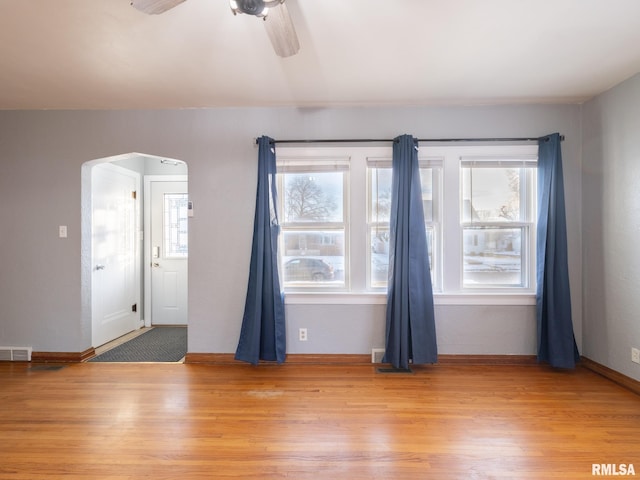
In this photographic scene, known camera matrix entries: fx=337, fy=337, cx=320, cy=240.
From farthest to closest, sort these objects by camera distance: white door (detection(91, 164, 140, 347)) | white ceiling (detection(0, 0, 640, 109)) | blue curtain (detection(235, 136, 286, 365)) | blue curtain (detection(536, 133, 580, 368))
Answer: white door (detection(91, 164, 140, 347)) → blue curtain (detection(235, 136, 286, 365)) → blue curtain (detection(536, 133, 580, 368)) → white ceiling (detection(0, 0, 640, 109))

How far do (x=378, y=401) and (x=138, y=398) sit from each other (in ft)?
6.11

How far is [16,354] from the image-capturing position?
11.2 ft

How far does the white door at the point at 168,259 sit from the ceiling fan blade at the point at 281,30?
3336 mm

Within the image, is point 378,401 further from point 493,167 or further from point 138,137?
point 138,137

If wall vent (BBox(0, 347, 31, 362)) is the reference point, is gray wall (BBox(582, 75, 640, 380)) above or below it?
above

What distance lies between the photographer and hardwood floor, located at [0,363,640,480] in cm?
186

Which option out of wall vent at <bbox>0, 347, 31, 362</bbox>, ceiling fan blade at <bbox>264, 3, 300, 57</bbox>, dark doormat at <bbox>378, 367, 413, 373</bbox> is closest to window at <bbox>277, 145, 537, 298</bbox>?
dark doormat at <bbox>378, 367, 413, 373</bbox>

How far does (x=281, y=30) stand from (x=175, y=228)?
3.69m

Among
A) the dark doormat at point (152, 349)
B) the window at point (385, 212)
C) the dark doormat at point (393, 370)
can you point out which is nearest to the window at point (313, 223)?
the window at point (385, 212)

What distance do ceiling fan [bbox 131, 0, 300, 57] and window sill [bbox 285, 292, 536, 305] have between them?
87.1 inches

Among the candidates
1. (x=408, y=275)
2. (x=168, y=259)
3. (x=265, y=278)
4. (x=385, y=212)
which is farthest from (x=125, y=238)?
(x=408, y=275)

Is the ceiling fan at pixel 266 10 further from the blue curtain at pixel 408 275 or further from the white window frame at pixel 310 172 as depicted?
the blue curtain at pixel 408 275

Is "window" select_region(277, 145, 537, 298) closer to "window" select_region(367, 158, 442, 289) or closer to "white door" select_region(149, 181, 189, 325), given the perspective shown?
"window" select_region(367, 158, 442, 289)

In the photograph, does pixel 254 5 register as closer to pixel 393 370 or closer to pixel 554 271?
pixel 393 370
